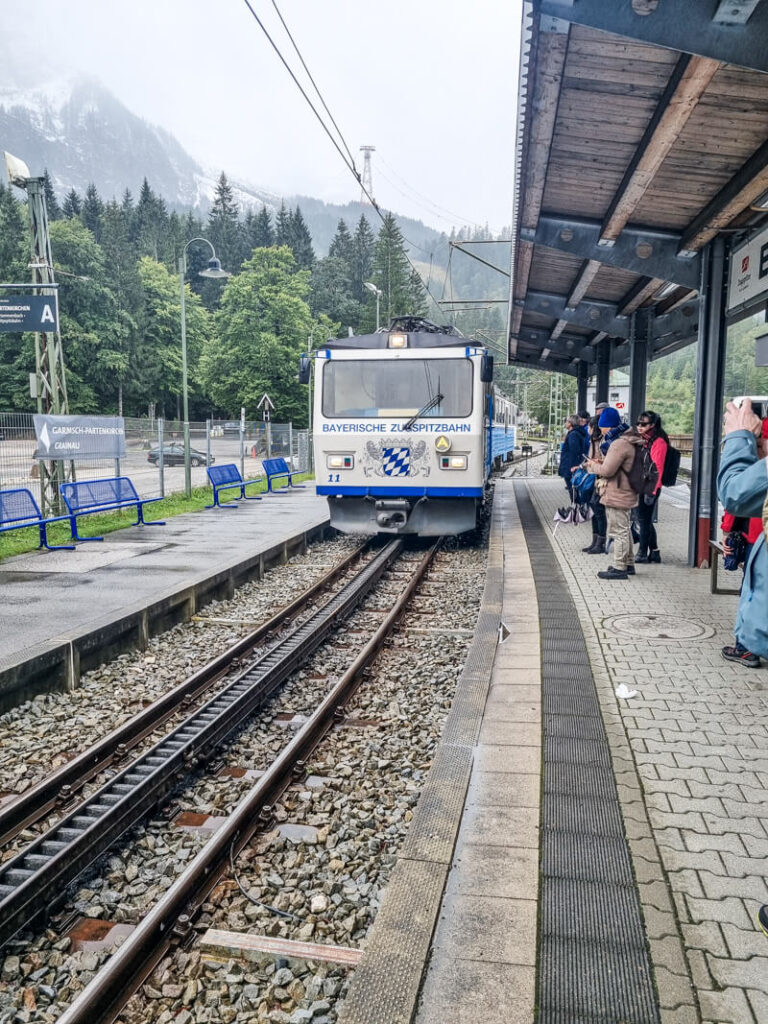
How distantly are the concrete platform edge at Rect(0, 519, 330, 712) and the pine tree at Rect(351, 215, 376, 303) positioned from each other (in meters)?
85.8

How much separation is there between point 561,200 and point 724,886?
749cm

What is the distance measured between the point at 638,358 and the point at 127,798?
12.3 meters

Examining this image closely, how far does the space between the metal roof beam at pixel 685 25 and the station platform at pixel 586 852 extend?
3792 millimetres

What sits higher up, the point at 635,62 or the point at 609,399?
the point at 635,62

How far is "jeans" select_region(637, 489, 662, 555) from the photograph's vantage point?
32.2ft

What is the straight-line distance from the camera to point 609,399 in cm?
1827

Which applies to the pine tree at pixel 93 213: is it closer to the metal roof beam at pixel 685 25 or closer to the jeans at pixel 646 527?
the jeans at pixel 646 527

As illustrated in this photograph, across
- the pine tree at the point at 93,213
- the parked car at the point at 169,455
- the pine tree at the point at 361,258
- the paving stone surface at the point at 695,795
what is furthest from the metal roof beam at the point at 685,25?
the pine tree at the point at 361,258

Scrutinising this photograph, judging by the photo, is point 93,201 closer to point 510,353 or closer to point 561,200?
point 510,353

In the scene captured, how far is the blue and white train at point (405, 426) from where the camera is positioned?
11594 mm

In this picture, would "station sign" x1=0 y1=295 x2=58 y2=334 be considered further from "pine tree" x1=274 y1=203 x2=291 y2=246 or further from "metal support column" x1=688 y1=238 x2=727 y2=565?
"pine tree" x1=274 y1=203 x2=291 y2=246

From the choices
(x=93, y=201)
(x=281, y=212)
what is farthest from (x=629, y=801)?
(x=281, y=212)

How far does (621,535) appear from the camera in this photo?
9.06 m

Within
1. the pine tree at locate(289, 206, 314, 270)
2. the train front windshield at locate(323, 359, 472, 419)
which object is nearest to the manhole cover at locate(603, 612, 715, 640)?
the train front windshield at locate(323, 359, 472, 419)
